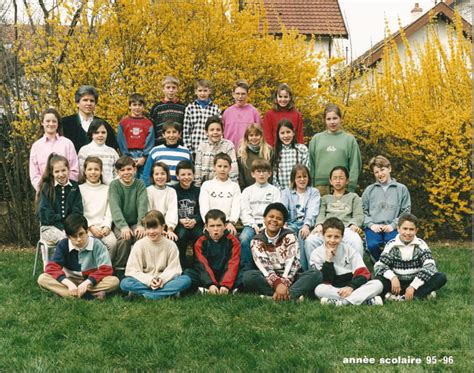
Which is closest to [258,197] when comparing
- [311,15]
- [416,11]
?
[311,15]

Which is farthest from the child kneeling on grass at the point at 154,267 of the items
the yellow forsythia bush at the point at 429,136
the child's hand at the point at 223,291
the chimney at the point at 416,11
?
the chimney at the point at 416,11

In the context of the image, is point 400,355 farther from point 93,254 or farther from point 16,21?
point 16,21

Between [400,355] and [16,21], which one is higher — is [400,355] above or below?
below

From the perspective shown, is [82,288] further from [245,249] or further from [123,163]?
[245,249]

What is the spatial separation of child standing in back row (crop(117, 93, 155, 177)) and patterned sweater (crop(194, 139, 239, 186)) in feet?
1.93

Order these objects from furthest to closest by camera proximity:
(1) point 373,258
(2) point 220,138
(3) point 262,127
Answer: (3) point 262,127 < (2) point 220,138 < (1) point 373,258

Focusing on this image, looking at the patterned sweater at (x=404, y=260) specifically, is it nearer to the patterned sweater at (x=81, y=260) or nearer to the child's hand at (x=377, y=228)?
the child's hand at (x=377, y=228)

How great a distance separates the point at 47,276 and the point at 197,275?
1.34m

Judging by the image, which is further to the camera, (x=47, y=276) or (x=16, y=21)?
(x=16, y=21)

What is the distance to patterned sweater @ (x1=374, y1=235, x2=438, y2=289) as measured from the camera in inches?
201

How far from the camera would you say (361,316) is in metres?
4.36

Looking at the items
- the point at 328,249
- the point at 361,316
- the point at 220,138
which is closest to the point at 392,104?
the point at 220,138

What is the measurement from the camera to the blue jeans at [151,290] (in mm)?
5023

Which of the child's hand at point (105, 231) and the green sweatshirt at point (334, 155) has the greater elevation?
the green sweatshirt at point (334, 155)
